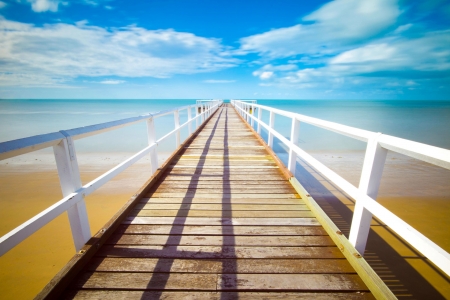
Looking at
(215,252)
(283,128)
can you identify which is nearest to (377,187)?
(215,252)

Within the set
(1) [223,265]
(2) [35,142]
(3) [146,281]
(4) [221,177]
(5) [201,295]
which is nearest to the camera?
(2) [35,142]

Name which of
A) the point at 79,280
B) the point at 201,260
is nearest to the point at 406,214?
the point at 201,260

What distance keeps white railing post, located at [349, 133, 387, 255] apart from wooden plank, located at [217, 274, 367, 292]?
1.05 ft

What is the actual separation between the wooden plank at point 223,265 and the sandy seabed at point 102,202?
2933mm

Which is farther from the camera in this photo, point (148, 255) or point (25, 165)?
point (25, 165)

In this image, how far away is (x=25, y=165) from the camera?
983cm

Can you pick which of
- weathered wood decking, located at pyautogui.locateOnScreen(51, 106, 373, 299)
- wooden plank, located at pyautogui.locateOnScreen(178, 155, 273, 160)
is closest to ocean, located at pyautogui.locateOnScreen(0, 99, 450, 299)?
wooden plank, located at pyautogui.locateOnScreen(178, 155, 273, 160)

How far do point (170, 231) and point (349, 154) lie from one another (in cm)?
1399

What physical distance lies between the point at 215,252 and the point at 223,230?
33 centimetres

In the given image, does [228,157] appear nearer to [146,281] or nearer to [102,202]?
[146,281]

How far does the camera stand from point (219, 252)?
1852mm

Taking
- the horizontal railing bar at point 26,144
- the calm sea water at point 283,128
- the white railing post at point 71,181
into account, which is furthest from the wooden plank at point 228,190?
the calm sea water at point 283,128

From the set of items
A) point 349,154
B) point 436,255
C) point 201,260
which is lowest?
point 349,154

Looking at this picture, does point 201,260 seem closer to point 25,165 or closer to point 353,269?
point 353,269
